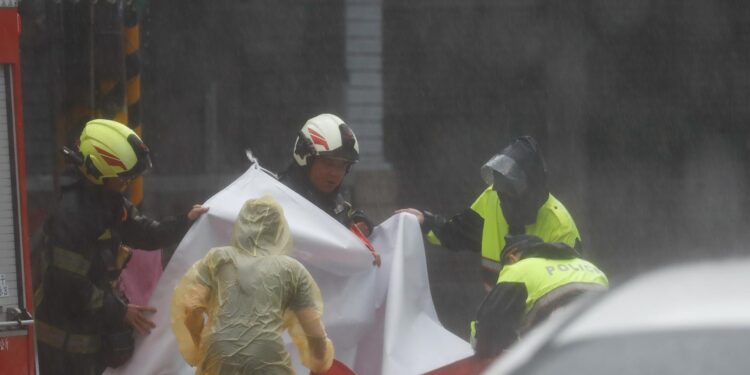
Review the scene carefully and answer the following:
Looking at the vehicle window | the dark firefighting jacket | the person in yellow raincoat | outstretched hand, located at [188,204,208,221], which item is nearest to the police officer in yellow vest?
outstretched hand, located at [188,204,208,221]

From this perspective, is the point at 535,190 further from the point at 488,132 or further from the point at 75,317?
the point at 488,132

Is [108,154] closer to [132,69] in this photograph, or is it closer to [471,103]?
[132,69]

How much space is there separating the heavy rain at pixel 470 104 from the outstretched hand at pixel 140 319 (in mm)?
3326

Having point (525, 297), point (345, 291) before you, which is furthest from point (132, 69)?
point (525, 297)

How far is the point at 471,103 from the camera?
33.7 feet

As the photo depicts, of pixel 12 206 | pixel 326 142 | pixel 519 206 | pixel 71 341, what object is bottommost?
pixel 71 341

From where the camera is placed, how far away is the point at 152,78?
9.71 meters

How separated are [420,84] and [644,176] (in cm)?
178

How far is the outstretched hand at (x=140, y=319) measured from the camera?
6.18m

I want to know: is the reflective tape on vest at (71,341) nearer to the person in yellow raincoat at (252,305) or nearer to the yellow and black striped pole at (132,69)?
the person in yellow raincoat at (252,305)

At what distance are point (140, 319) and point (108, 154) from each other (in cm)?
71

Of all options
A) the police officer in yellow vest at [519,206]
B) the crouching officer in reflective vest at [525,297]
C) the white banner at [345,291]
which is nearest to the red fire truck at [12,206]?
the white banner at [345,291]

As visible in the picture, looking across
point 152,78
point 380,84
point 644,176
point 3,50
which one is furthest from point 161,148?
point 3,50

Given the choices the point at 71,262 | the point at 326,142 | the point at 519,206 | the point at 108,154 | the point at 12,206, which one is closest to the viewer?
the point at 12,206
